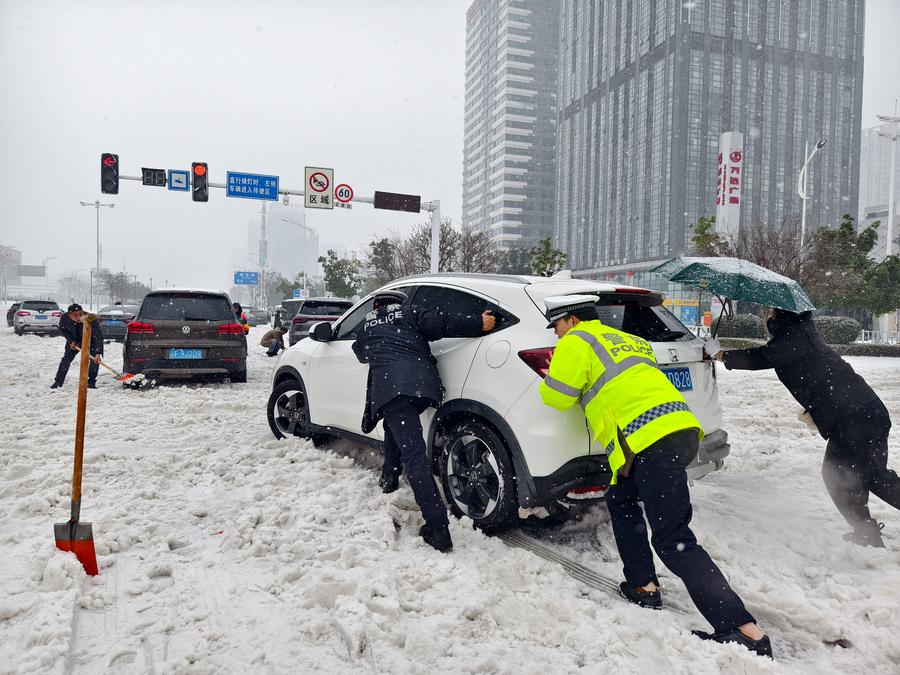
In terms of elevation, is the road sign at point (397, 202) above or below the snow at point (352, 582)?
above

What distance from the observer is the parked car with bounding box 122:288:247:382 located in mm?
9984

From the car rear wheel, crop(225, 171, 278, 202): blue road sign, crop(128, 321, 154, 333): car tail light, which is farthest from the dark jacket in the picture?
crop(225, 171, 278, 202): blue road sign

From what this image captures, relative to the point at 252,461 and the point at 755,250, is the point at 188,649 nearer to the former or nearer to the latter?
the point at 252,461

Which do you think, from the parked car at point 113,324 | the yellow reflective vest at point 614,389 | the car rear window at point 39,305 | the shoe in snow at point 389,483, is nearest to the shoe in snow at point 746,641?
the yellow reflective vest at point 614,389

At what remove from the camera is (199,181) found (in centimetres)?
1878

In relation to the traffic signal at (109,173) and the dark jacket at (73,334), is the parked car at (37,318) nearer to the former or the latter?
the traffic signal at (109,173)

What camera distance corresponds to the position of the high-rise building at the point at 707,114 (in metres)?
95.0

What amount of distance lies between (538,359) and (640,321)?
2.85 feet

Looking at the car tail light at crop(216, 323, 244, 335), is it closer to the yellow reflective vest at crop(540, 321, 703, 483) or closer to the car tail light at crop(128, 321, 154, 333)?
the car tail light at crop(128, 321, 154, 333)

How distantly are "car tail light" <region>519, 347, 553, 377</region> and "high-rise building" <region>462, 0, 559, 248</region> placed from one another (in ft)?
431

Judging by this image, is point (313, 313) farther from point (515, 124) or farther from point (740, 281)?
point (515, 124)

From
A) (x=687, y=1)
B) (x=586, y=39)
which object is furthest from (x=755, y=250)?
(x=586, y=39)

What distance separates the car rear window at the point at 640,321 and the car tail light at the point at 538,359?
54 cm

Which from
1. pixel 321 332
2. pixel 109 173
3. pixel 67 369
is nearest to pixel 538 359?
pixel 321 332
